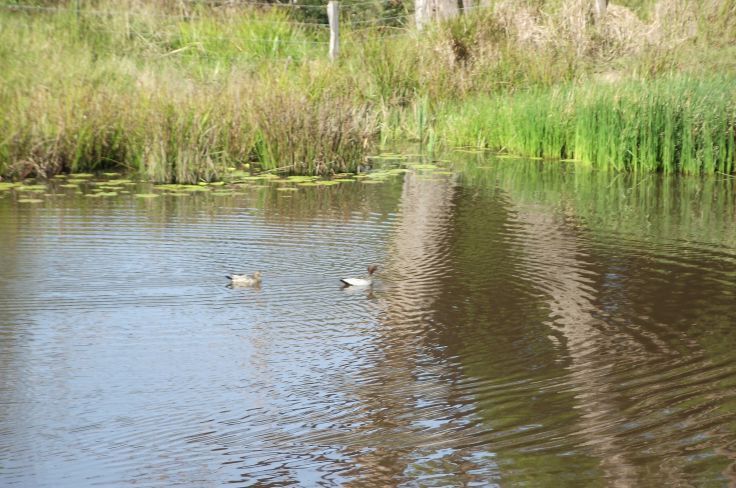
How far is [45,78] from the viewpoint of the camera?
38.3ft

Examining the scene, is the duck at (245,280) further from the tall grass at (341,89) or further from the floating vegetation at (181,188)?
the tall grass at (341,89)

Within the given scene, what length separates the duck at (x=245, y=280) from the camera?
6184mm

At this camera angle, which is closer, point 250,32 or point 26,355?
point 26,355

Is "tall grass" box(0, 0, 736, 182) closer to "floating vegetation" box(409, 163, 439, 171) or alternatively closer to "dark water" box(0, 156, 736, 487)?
"floating vegetation" box(409, 163, 439, 171)

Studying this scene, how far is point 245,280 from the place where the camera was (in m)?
6.19

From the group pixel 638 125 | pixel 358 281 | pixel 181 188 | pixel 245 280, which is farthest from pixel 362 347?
pixel 638 125

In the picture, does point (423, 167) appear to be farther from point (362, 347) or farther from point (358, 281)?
point (362, 347)

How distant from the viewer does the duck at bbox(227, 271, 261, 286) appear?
6.18 m

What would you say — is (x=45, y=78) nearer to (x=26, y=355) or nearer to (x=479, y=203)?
(x=479, y=203)

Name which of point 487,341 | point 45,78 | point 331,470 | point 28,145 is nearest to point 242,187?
Result: point 28,145

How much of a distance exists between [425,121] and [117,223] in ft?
21.5

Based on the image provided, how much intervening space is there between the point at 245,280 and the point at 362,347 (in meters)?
1.17

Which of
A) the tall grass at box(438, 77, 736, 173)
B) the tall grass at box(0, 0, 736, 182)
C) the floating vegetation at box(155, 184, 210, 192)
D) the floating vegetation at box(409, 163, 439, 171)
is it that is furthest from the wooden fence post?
the floating vegetation at box(155, 184, 210, 192)

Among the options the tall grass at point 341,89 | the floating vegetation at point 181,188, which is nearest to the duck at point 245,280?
the floating vegetation at point 181,188
